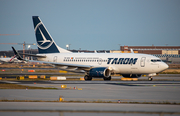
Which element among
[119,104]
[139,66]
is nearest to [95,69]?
[139,66]

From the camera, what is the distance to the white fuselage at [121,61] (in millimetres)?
44500

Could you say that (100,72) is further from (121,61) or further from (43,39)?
(43,39)

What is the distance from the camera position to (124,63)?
4581 cm

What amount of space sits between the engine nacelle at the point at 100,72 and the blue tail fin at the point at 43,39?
35.1 ft

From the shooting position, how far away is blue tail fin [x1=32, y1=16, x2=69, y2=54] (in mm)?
52594

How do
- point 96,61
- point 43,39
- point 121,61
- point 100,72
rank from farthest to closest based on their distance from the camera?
point 43,39, point 96,61, point 121,61, point 100,72

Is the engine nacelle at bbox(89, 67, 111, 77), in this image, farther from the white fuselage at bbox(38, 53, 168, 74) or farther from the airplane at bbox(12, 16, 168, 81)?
the white fuselage at bbox(38, 53, 168, 74)

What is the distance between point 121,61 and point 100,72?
4.38m

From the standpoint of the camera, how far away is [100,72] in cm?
4456

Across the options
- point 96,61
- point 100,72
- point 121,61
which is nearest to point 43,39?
point 96,61

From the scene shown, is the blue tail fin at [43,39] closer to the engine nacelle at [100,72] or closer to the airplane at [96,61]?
the airplane at [96,61]

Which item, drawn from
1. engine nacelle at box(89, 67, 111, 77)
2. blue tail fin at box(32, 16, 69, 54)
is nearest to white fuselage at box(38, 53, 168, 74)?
engine nacelle at box(89, 67, 111, 77)

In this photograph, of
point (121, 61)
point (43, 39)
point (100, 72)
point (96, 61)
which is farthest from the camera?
point (43, 39)

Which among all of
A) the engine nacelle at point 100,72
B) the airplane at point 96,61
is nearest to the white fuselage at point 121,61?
the airplane at point 96,61
